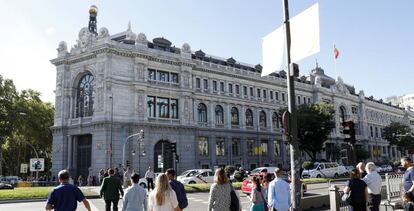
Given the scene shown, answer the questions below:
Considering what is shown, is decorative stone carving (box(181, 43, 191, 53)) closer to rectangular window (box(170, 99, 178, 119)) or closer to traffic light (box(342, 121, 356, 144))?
rectangular window (box(170, 99, 178, 119))

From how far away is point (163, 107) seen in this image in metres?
52.7

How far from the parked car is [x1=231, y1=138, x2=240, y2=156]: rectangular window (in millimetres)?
15150

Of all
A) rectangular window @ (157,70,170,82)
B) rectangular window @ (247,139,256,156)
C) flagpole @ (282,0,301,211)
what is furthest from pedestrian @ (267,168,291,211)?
rectangular window @ (247,139,256,156)

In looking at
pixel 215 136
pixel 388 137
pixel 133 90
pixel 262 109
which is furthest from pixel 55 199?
pixel 388 137

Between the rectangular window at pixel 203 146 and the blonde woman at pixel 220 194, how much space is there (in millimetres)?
47333

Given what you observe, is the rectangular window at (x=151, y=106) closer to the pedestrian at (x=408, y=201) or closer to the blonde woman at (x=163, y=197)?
the pedestrian at (x=408, y=201)

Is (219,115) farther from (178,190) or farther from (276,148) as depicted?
(178,190)

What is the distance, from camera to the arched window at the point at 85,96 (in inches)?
2000

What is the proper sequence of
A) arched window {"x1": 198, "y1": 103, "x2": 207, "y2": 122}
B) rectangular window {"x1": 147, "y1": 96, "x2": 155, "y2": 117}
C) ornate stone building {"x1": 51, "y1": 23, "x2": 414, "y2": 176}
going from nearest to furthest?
ornate stone building {"x1": 51, "y1": 23, "x2": 414, "y2": 176} → rectangular window {"x1": 147, "y1": 96, "x2": 155, "y2": 117} → arched window {"x1": 198, "y1": 103, "x2": 207, "y2": 122}

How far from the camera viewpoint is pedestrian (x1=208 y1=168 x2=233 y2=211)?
856 centimetres

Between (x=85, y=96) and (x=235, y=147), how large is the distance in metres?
22.6

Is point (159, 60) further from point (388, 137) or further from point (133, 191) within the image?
point (388, 137)

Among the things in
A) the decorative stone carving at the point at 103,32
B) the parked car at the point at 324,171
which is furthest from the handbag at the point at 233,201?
the decorative stone carving at the point at 103,32

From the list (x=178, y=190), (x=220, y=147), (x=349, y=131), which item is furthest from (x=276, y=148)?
(x=178, y=190)
